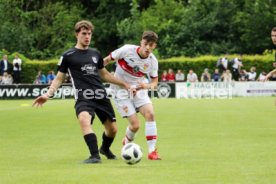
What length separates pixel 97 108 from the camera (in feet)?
39.7

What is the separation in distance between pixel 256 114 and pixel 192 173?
15975mm

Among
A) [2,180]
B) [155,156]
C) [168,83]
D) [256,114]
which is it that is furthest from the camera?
[168,83]

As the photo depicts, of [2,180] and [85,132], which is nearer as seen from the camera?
[2,180]

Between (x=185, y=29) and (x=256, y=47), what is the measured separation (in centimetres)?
605

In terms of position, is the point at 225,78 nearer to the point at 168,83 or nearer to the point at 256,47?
the point at 168,83

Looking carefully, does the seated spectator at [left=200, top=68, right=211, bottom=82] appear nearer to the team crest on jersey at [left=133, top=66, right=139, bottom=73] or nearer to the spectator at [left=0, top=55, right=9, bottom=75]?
the spectator at [left=0, top=55, right=9, bottom=75]

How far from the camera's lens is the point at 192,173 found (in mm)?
10117

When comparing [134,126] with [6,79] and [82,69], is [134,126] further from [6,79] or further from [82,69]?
[6,79]

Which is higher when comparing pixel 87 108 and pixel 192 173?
pixel 87 108

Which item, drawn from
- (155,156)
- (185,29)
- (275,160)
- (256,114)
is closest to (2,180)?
(155,156)

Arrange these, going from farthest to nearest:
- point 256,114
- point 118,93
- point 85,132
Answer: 1. point 256,114
2. point 118,93
3. point 85,132

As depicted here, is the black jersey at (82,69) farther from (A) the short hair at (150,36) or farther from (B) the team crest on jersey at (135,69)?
(B) the team crest on jersey at (135,69)

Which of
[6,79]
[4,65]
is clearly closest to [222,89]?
[6,79]

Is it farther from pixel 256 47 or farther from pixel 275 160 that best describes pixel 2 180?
pixel 256 47
